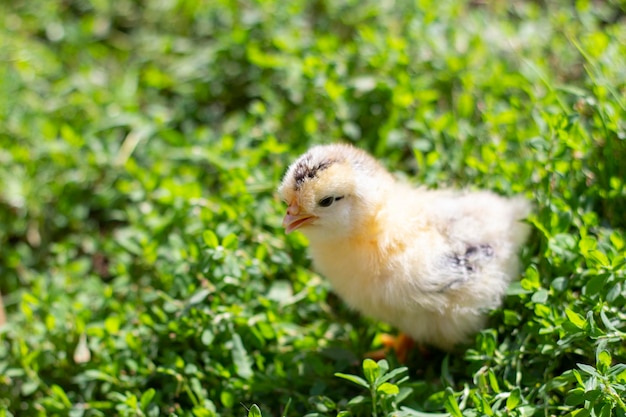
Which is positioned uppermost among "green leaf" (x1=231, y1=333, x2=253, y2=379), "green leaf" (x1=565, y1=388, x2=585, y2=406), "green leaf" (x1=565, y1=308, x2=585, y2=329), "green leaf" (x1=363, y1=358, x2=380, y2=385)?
"green leaf" (x1=565, y1=308, x2=585, y2=329)

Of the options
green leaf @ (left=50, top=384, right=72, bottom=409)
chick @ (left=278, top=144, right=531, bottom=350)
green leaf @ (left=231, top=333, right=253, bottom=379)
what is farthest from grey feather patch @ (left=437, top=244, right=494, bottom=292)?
green leaf @ (left=50, top=384, right=72, bottom=409)

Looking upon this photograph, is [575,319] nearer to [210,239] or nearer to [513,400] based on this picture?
[513,400]

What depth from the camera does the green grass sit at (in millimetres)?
2301

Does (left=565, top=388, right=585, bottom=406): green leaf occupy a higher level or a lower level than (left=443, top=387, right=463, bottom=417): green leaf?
higher

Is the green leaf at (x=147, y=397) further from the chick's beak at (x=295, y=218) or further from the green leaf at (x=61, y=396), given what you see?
the chick's beak at (x=295, y=218)

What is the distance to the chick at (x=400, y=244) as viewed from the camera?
2.30 meters

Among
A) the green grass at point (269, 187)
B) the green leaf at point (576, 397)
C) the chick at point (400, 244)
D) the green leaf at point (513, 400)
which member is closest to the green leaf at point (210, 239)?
the green grass at point (269, 187)

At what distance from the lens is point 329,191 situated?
2281mm

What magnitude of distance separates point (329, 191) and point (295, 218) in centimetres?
16

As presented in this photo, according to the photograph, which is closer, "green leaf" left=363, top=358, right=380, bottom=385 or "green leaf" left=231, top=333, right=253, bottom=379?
"green leaf" left=363, top=358, right=380, bottom=385

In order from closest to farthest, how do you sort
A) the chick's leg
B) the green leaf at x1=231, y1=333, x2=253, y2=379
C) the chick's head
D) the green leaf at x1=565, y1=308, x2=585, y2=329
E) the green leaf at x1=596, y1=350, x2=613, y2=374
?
the green leaf at x1=596, y1=350, x2=613, y2=374 → the green leaf at x1=565, y1=308, x2=585, y2=329 → the chick's head → the green leaf at x1=231, y1=333, x2=253, y2=379 → the chick's leg

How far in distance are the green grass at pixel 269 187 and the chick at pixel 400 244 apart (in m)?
0.12

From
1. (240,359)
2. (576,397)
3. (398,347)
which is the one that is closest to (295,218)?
(240,359)

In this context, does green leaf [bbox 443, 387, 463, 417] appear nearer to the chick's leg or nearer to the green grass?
the green grass
